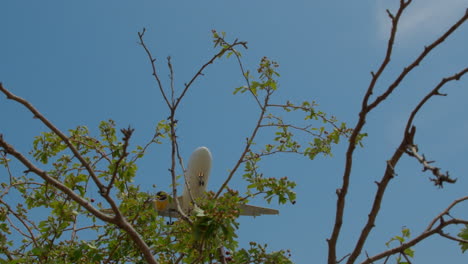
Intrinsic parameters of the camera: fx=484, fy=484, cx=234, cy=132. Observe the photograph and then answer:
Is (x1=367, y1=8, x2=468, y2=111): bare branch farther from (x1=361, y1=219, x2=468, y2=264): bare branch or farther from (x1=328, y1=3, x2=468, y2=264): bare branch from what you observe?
(x1=361, y1=219, x2=468, y2=264): bare branch

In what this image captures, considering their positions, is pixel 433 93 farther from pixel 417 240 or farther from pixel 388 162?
pixel 417 240

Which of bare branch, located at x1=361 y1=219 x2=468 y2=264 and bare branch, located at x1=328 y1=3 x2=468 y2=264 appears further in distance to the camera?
bare branch, located at x1=361 y1=219 x2=468 y2=264

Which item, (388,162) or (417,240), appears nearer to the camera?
(388,162)

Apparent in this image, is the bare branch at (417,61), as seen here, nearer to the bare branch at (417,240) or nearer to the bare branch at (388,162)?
the bare branch at (388,162)

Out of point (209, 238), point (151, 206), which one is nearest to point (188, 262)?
point (151, 206)

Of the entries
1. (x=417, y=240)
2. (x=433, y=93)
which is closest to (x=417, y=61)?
(x=433, y=93)

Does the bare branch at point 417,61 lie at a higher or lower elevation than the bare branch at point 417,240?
higher

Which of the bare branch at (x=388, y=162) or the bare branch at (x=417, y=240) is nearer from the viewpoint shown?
the bare branch at (x=388, y=162)

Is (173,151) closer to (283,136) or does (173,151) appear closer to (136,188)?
(136,188)

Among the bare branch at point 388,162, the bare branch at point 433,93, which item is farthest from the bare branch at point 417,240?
the bare branch at point 433,93

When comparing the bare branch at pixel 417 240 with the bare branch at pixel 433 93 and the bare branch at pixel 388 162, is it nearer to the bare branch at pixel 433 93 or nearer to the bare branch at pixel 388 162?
the bare branch at pixel 388 162

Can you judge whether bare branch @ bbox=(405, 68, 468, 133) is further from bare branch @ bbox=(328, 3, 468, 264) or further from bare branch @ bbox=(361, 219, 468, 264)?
bare branch @ bbox=(361, 219, 468, 264)

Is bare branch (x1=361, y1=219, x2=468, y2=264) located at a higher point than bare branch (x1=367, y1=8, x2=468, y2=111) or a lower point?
lower

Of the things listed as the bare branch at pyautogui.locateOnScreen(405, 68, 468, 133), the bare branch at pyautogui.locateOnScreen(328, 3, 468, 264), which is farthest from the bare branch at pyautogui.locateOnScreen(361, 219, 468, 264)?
the bare branch at pyautogui.locateOnScreen(405, 68, 468, 133)
